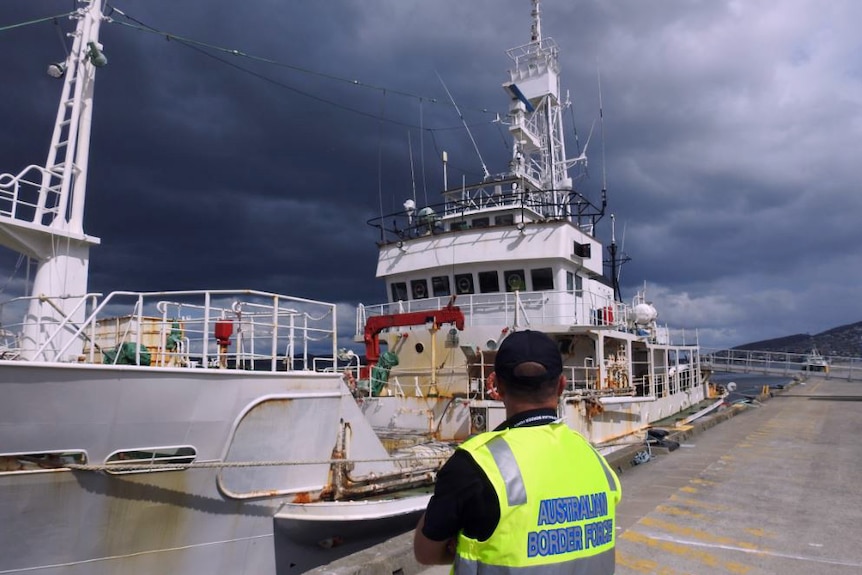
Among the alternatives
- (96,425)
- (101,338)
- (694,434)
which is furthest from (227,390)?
(694,434)

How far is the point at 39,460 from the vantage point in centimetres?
549

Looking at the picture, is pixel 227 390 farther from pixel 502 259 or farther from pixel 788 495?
pixel 502 259

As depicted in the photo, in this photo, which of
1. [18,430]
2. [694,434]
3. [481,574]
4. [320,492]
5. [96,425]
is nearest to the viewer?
[481,574]

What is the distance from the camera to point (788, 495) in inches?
314

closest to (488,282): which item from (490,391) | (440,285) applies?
(440,285)

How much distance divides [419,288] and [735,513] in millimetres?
10713

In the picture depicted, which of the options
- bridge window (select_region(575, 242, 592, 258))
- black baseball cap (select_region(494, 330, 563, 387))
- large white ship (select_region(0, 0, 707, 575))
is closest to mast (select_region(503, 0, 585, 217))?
bridge window (select_region(575, 242, 592, 258))

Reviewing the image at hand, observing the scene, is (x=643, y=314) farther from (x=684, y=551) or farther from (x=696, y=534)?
(x=684, y=551)

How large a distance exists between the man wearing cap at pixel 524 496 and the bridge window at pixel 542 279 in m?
13.3

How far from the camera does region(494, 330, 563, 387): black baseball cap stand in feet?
6.64

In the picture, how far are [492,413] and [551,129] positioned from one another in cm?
1274

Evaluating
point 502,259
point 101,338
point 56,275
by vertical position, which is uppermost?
point 502,259

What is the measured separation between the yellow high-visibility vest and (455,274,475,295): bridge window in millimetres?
13773

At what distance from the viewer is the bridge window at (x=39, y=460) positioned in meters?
5.29
